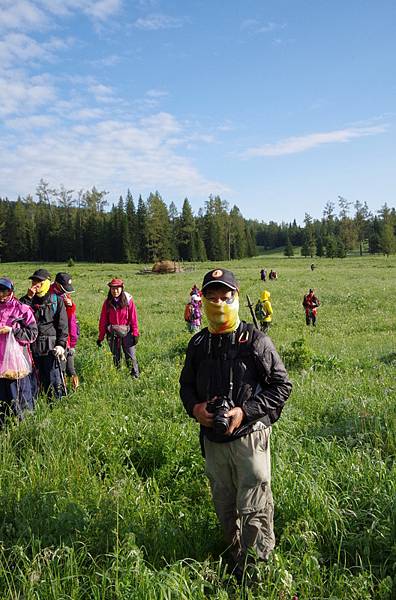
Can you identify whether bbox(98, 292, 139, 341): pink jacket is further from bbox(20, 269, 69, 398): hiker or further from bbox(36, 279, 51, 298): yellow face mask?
bbox(36, 279, 51, 298): yellow face mask

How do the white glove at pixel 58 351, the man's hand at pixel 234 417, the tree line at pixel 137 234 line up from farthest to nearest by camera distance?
1. the tree line at pixel 137 234
2. the white glove at pixel 58 351
3. the man's hand at pixel 234 417

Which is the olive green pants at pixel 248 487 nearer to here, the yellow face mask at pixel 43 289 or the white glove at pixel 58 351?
the white glove at pixel 58 351

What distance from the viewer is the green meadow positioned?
9.33 feet

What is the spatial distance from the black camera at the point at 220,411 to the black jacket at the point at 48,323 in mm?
4024

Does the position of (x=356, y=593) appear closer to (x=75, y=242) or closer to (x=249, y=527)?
(x=249, y=527)

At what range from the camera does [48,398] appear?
256 inches

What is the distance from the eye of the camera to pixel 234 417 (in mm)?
3002

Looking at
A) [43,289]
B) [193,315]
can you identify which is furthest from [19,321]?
[193,315]

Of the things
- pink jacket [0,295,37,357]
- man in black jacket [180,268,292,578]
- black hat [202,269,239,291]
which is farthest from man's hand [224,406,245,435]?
pink jacket [0,295,37,357]

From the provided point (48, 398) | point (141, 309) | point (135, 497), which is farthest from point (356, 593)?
point (141, 309)

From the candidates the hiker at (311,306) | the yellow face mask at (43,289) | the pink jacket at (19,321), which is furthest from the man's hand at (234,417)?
the hiker at (311,306)

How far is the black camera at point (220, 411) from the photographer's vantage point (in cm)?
292

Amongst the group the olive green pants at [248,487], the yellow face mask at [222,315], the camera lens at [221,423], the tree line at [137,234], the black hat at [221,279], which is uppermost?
the tree line at [137,234]

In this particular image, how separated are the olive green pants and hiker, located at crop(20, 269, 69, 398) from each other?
391 centimetres
